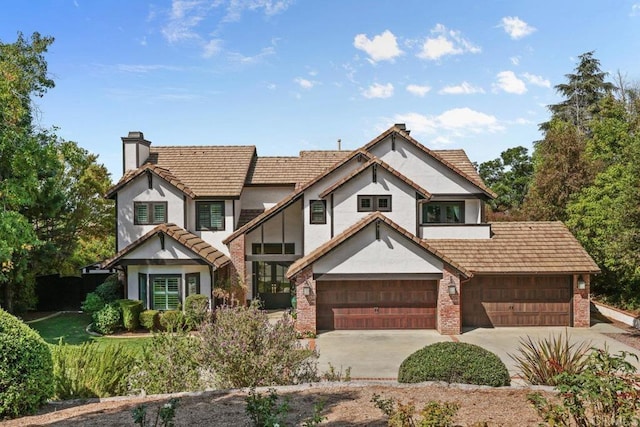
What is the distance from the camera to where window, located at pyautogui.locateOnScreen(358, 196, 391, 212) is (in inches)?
781

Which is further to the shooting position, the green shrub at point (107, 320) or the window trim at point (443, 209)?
the window trim at point (443, 209)

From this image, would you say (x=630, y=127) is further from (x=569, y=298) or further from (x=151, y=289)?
(x=151, y=289)

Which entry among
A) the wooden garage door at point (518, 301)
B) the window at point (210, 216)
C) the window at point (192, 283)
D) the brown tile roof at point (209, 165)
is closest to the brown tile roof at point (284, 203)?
the window at point (210, 216)

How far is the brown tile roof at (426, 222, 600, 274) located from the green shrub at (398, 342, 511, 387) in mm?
9608

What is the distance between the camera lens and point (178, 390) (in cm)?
874

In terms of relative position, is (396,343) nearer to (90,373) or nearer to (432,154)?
(432,154)

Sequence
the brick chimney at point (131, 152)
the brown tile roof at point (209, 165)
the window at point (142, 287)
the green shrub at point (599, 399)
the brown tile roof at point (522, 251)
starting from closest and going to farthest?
the green shrub at point (599, 399) → the brown tile roof at point (522, 251) → the window at point (142, 287) → the brown tile roof at point (209, 165) → the brick chimney at point (131, 152)

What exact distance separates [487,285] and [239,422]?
14.3 meters

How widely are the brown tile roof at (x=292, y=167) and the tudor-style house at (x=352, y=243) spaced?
188 mm

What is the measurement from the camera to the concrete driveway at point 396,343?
525 inches

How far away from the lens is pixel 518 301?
1830 cm

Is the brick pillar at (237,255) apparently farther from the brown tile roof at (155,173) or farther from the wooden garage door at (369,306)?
the wooden garage door at (369,306)

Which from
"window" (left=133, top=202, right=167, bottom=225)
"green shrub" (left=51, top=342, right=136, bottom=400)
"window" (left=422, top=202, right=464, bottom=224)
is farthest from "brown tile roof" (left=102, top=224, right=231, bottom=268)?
"window" (left=422, top=202, right=464, bottom=224)

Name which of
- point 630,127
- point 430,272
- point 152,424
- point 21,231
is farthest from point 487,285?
point 630,127
